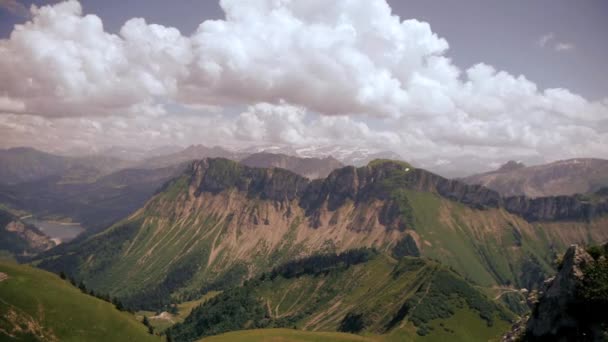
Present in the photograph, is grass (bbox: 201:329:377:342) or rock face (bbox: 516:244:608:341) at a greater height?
rock face (bbox: 516:244:608:341)

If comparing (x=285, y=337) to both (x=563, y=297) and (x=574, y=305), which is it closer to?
(x=563, y=297)

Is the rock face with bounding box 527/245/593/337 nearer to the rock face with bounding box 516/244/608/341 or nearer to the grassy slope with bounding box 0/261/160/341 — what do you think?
the rock face with bounding box 516/244/608/341

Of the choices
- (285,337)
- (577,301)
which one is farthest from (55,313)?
(577,301)

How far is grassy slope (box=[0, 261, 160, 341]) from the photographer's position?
119 metres

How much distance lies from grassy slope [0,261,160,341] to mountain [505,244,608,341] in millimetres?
125299

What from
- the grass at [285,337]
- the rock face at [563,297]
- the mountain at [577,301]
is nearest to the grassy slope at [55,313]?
the grass at [285,337]

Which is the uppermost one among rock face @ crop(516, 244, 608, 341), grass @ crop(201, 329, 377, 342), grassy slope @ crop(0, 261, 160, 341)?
→ rock face @ crop(516, 244, 608, 341)

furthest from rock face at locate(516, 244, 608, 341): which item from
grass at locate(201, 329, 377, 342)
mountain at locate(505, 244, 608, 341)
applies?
grass at locate(201, 329, 377, 342)

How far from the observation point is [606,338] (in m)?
50.4

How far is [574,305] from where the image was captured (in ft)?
180

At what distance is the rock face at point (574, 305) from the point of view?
52.6 metres

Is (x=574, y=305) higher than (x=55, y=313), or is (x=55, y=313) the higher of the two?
(x=574, y=305)

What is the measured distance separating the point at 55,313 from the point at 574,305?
14051cm

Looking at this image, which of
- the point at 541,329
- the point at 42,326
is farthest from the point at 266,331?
the point at 541,329
